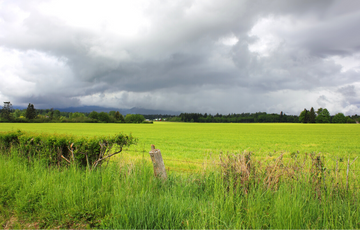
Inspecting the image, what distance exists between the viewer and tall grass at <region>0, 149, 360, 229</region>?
4055 mm

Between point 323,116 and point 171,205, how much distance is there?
20323 centimetres

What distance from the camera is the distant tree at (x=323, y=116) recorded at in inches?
6422

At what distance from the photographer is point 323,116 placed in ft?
549

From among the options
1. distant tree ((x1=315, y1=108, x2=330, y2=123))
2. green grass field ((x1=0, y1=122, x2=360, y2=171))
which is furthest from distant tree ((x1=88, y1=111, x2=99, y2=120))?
distant tree ((x1=315, y1=108, x2=330, y2=123))

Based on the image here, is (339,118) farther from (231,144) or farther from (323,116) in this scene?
(231,144)

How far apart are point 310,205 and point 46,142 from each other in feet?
29.9

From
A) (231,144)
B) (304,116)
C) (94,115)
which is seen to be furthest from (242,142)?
(304,116)

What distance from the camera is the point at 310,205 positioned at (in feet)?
14.8

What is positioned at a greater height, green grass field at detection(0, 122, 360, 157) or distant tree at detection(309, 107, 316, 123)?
distant tree at detection(309, 107, 316, 123)

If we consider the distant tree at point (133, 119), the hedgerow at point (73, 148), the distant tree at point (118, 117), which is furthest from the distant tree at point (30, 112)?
the hedgerow at point (73, 148)

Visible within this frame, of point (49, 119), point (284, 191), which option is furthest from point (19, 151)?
point (49, 119)

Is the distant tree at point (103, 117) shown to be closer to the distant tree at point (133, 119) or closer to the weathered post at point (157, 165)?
the distant tree at point (133, 119)

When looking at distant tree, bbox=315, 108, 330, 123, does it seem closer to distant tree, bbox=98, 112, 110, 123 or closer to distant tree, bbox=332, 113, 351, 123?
distant tree, bbox=332, 113, 351, 123

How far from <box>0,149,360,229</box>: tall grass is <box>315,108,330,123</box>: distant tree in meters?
194
